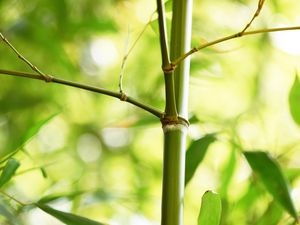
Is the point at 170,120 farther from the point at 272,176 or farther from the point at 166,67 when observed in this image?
the point at 272,176

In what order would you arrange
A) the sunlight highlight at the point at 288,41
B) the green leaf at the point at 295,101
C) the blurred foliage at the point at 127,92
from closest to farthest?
the green leaf at the point at 295,101
the blurred foliage at the point at 127,92
the sunlight highlight at the point at 288,41

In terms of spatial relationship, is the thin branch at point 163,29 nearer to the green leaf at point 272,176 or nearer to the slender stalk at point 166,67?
the slender stalk at point 166,67

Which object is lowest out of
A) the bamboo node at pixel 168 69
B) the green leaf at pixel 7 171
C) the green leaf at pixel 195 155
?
the green leaf at pixel 7 171

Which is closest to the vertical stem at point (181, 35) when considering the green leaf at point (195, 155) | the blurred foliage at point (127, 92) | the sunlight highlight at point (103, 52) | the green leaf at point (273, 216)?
the green leaf at point (195, 155)

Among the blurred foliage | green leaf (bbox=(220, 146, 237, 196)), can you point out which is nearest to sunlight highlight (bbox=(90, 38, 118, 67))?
the blurred foliage

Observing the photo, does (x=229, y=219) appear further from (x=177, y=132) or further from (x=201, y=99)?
(x=201, y=99)

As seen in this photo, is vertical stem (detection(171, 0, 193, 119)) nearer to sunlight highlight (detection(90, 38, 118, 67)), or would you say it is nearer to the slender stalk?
the slender stalk
